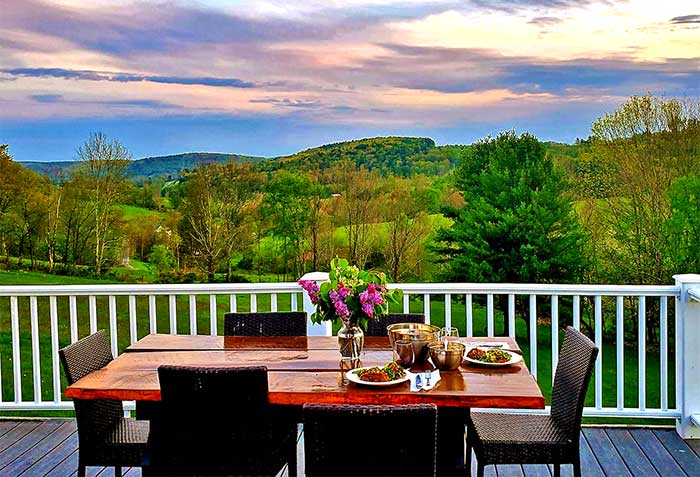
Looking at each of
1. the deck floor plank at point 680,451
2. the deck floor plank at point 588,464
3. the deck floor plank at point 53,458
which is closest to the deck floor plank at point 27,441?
the deck floor plank at point 53,458

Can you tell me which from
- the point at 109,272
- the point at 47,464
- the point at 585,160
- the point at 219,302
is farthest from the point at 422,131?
the point at 47,464

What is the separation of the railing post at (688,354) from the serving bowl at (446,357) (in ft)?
6.29

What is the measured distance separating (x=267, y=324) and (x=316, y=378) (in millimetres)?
927

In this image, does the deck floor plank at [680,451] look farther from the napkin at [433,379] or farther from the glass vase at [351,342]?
the glass vase at [351,342]

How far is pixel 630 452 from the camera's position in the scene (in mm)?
3846

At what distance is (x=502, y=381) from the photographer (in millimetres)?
2656

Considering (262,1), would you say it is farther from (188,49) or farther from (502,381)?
(502,381)

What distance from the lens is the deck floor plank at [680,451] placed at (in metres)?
3.63

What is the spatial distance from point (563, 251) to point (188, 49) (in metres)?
8.15

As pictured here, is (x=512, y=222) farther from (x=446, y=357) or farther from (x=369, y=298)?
(x=369, y=298)

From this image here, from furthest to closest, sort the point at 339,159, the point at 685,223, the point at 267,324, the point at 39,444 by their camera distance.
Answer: the point at 685,223, the point at 339,159, the point at 39,444, the point at 267,324

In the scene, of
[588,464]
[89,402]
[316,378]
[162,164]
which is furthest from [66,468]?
[162,164]

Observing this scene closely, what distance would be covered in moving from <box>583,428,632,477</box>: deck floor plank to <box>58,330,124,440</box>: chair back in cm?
236

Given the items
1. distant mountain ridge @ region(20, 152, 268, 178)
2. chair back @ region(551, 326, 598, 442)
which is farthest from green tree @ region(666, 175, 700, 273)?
chair back @ region(551, 326, 598, 442)
